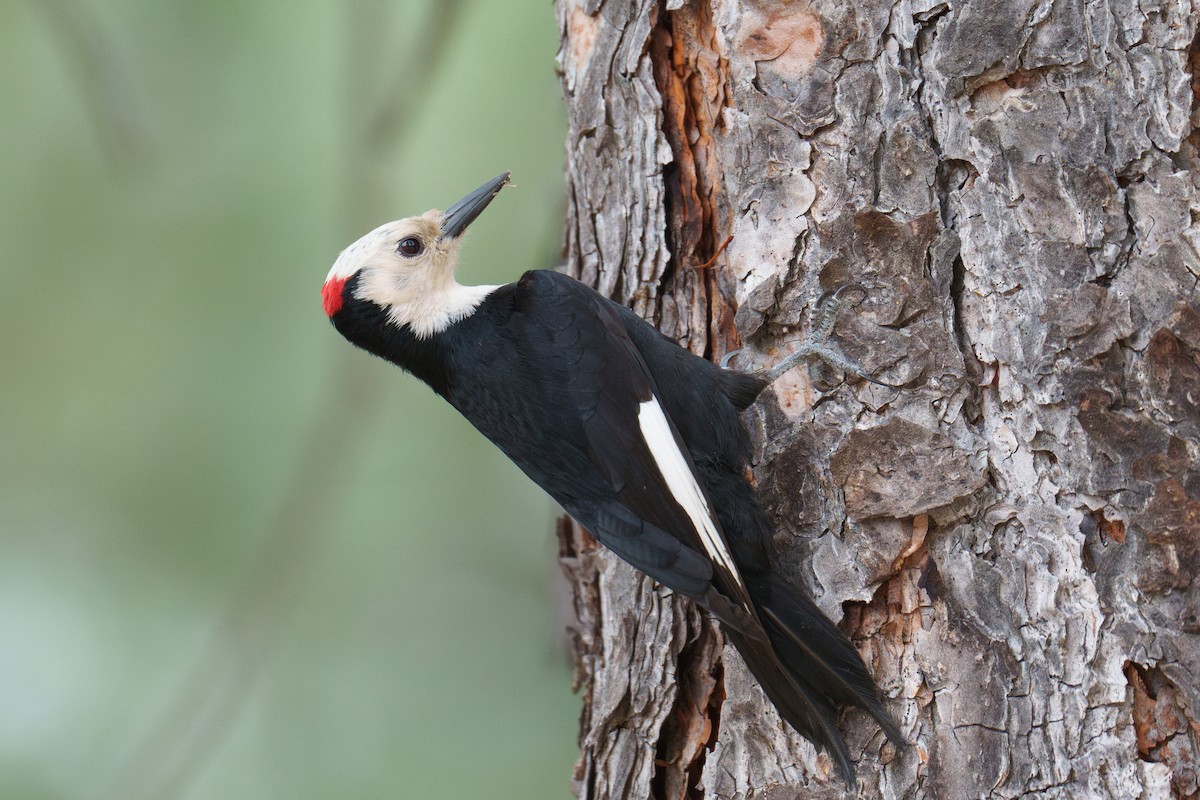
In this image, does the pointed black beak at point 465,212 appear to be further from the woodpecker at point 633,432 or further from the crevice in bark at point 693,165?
the crevice in bark at point 693,165

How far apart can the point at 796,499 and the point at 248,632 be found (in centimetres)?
161

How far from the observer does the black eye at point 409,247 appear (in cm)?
212

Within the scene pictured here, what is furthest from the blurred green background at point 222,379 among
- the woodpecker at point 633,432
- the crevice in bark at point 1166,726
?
the crevice in bark at point 1166,726

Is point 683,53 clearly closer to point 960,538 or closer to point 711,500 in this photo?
point 711,500

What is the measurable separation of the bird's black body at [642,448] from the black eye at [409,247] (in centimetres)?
25

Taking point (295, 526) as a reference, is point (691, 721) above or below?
below

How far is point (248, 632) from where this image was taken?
2600 millimetres

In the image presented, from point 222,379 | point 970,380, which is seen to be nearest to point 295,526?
point 222,379

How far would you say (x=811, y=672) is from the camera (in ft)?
5.10

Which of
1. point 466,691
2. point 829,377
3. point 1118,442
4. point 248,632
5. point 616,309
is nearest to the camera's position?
point 1118,442

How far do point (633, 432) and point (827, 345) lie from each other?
0.36 metres

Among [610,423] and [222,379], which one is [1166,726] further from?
[222,379]

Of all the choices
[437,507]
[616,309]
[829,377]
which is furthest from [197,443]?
[829,377]

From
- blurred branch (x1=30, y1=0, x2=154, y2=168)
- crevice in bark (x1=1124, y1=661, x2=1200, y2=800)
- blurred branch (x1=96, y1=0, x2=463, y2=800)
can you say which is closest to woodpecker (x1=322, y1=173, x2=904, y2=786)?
crevice in bark (x1=1124, y1=661, x2=1200, y2=800)
